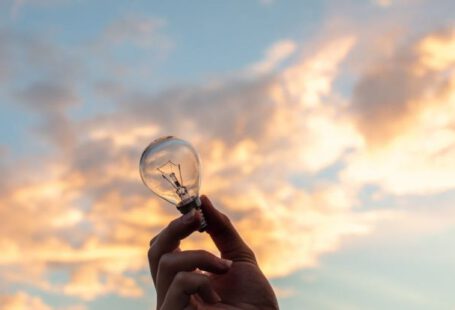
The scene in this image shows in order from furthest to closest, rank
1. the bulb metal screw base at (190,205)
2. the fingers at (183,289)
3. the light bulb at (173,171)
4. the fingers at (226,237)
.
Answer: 1. the light bulb at (173,171)
2. the bulb metal screw base at (190,205)
3. the fingers at (226,237)
4. the fingers at (183,289)

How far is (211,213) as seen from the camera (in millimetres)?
3561

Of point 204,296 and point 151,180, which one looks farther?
point 151,180

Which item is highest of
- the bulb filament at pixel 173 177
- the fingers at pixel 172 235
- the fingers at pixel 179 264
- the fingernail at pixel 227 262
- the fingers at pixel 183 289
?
the bulb filament at pixel 173 177

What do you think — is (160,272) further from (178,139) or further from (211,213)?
(178,139)

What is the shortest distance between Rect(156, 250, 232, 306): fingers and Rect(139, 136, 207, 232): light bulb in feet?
2.13

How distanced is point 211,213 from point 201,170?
2.53 ft

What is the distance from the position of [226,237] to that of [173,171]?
0.78 meters

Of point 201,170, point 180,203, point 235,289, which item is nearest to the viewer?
point 235,289

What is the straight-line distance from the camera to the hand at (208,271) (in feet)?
10.1

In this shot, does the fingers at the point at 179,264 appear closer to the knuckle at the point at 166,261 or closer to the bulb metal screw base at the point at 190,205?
the knuckle at the point at 166,261

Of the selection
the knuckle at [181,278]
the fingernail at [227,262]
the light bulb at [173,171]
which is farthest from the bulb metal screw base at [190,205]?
the knuckle at [181,278]

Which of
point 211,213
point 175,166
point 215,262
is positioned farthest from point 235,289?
point 175,166

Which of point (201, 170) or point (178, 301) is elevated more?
point (201, 170)

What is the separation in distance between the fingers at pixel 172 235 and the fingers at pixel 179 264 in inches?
3.2
